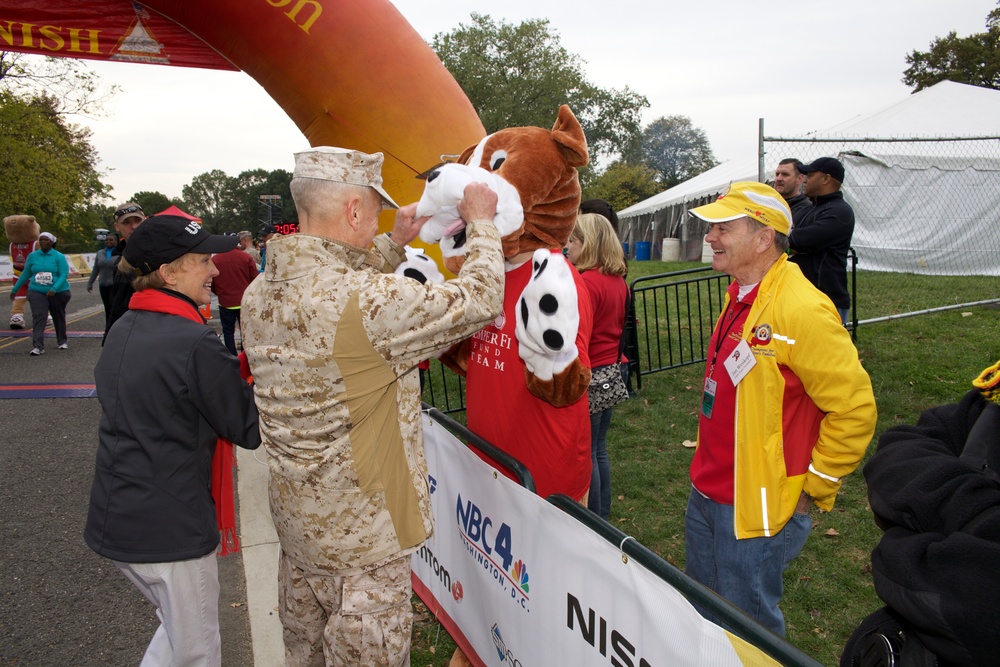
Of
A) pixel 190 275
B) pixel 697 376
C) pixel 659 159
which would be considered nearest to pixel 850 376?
pixel 190 275

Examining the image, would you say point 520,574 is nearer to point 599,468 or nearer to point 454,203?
point 454,203

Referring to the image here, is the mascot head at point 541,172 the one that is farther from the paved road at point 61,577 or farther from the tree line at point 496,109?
the tree line at point 496,109

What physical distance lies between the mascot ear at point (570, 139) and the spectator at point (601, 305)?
5.25ft

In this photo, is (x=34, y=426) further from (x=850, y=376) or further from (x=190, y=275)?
(x=850, y=376)

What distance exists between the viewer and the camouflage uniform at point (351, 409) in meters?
1.89

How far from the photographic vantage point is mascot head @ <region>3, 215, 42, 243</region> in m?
10.9

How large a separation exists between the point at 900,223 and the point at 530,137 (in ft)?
40.9

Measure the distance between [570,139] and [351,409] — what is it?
1.33m

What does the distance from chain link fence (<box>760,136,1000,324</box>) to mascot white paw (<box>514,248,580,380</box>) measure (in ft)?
36.2

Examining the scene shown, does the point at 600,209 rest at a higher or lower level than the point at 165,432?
higher

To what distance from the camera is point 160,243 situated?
247cm

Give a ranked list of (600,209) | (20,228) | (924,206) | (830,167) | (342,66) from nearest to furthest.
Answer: (342,66)
(600,209)
(830,167)
(20,228)
(924,206)

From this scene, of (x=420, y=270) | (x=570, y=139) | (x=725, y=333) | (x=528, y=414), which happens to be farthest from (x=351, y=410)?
(x=725, y=333)

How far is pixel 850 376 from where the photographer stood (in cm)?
221
